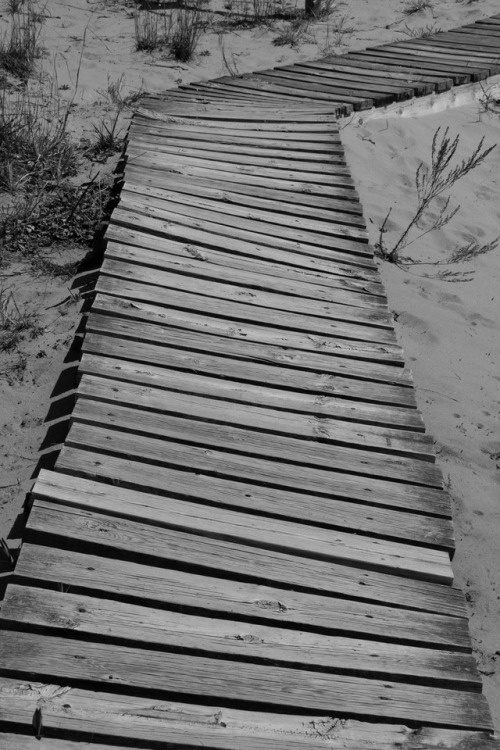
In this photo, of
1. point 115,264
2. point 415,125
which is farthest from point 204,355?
point 415,125

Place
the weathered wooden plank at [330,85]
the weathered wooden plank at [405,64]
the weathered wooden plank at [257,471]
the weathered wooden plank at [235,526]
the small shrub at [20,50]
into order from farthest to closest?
1. the weathered wooden plank at [405,64]
2. the small shrub at [20,50]
3. the weathered wooden plank at [330,85]
4. the weathered wooden plank at [257,471]
5. the weathered wooden plank at [235,526]

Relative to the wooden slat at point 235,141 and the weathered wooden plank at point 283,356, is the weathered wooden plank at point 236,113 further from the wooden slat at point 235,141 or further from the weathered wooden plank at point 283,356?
the weathered wooden plank at point 283,356

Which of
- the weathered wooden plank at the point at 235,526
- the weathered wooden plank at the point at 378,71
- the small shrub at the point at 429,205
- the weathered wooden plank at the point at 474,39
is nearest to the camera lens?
the weathered wooden plank at the point at 235,526

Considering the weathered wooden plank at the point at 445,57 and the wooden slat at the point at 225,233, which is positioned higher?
the weathered wooden plank at the point at 445,57

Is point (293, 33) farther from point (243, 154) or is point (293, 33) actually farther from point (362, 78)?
point (243, 154)

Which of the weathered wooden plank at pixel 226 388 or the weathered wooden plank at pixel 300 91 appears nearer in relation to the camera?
the weathered wooden plank at pixel 226 388

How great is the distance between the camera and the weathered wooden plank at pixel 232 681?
223 cm

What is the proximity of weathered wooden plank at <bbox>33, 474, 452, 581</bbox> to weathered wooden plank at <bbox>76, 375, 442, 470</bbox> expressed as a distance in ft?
1.12

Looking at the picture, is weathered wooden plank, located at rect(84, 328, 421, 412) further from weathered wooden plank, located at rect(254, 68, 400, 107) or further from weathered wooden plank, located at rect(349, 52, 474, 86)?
weathered wooden plank, located at rect(349, 52, 474, 86)

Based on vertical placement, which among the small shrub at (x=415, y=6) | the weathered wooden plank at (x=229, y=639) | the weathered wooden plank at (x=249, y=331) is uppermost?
the small shrub at (x=415, y=6)

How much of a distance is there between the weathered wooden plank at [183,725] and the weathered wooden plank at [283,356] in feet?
4.84

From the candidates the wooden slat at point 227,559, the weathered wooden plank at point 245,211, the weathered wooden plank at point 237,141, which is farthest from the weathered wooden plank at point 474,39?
the wooden slat at point 227,559

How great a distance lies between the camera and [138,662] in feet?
7.48

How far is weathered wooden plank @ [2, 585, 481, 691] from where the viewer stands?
2.34 metres
